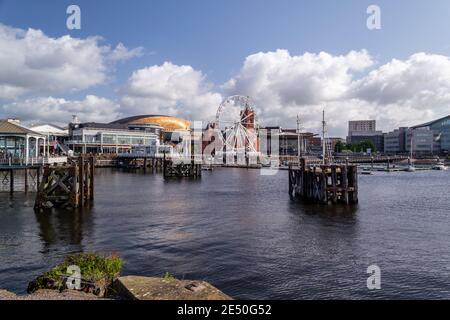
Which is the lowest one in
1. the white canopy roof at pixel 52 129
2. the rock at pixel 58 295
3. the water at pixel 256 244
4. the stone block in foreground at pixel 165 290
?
the water at pixel 256 244

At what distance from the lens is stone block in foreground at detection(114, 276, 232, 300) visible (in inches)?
428

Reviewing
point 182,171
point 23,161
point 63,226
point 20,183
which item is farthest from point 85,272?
point 182,171

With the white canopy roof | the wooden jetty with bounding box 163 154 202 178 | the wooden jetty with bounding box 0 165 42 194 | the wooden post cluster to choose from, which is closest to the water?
the wooden jetty with bounding box 0 165 42 194

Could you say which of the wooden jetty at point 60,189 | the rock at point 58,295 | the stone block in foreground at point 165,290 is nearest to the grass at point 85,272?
the rock at point 58,295

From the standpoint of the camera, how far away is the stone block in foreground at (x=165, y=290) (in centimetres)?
1088

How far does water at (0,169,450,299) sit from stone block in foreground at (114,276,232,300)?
17.6 feet

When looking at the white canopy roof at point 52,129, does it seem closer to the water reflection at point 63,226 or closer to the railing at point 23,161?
the railing at point 23,161

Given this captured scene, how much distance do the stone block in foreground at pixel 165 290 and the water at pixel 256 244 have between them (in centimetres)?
536

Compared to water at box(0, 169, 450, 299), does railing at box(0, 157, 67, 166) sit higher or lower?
higher

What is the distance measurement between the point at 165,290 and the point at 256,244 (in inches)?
576

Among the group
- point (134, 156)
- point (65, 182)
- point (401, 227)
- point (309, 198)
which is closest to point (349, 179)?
point (309, 198)

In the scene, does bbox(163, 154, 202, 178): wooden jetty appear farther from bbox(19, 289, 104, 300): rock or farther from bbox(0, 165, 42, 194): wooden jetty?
bbox(19, 289, 104, 300): rock

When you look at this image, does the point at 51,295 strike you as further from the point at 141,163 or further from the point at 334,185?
the point at 141,163
